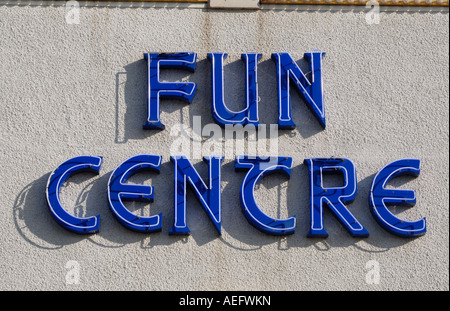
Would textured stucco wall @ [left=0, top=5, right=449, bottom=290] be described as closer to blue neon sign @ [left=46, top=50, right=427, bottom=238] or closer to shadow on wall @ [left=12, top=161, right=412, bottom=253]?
shadow on wall @ [left=12, top=161, right=412, bottom=253]

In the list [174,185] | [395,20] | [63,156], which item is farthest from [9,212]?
[395,20]

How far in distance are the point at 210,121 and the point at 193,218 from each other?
1.75 m

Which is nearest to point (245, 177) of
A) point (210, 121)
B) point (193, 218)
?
point (193, 218)

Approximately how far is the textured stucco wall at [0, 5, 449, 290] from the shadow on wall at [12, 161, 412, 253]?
0.02 meters

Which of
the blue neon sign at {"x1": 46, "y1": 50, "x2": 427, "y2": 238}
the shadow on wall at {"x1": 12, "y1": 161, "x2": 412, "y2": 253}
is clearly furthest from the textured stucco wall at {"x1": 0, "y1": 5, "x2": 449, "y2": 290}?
the blue neon sign at {"x1": 46, "y1": 50, "x2": 427, "y2": 238}

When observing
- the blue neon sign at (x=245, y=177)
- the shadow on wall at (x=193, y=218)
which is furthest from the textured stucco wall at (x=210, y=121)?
the blue neon sign at (x=245, y=177)

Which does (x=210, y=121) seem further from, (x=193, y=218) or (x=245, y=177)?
(x=193, y=218)

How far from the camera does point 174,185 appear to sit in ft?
50.8

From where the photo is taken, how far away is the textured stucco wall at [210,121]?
1521 cm

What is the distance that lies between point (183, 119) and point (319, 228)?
2.99m

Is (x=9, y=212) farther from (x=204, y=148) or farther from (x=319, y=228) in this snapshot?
(x=319, y=228)

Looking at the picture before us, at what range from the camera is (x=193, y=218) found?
15.5 m

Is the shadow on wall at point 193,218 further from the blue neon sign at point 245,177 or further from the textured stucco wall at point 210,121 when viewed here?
the blue neon sign at point 245,177

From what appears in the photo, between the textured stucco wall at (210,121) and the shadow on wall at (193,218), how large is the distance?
0.02 m
